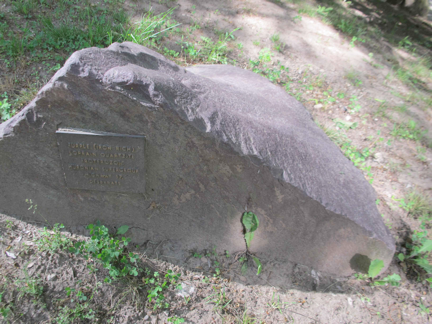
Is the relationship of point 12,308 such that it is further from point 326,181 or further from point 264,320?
point 326,181

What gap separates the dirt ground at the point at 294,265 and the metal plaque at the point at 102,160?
503 mm

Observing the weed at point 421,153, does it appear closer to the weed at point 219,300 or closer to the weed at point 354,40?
the weed at point 354,40

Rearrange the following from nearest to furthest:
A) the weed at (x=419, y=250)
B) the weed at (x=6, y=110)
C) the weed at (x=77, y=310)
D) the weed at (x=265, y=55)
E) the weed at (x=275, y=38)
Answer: the weed at (x=77, y=310) → the weed at (x=419, y=250) → the weed at (x=6, y=110) → the weed at (x=265, y=55) → the weed at (x=275, y=38)

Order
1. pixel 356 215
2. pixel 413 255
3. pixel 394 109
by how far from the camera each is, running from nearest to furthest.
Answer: pixel 356 215 < pixel 413 255 < pixel 394 109

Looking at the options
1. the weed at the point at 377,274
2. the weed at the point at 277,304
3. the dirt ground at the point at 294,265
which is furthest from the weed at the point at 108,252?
the weed at the point at 377,274

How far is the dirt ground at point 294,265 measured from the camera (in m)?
1.85

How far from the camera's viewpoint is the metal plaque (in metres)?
1.62

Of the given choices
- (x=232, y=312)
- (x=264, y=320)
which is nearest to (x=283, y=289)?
(x=264, y=320)

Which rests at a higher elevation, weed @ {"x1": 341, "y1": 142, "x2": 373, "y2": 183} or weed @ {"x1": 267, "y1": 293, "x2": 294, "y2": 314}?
weed @ {"x1": 341, "y1": 142, "x2": 373, "y2": 183}

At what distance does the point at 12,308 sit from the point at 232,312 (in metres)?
1.29

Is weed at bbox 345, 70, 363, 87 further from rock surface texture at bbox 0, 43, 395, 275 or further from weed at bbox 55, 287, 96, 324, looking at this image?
weed at bbox 55, 287, 96, 324

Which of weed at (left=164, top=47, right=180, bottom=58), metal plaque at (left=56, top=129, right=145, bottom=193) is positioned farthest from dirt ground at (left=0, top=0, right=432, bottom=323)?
metal plaque at (left=56, top=129, right=145, bottom=193)

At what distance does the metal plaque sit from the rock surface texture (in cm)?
4

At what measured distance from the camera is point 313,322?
1.96m
